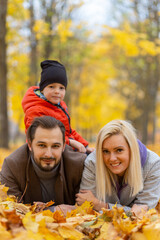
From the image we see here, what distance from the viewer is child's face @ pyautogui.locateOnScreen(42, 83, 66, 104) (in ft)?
10.9

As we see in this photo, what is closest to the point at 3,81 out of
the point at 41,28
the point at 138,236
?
the point at 41,28

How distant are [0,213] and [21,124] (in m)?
17.2

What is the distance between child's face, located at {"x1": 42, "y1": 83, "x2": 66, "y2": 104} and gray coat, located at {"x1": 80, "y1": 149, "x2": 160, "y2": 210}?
2.90 ft

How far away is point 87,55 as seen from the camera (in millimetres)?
12164

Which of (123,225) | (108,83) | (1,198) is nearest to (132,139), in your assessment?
(123,225)

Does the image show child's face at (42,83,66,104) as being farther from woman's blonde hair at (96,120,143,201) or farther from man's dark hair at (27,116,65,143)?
woman's blonde hair at (96,120,143,201)

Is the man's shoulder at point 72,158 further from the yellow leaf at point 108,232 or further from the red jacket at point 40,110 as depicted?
the yellow leaf at point 108,232

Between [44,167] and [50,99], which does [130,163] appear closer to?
[44,167]

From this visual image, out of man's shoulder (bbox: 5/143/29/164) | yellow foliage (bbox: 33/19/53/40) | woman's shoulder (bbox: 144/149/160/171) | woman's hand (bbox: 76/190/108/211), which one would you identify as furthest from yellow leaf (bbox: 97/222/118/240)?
yellow foliage (bbox: 33/19/53/40)

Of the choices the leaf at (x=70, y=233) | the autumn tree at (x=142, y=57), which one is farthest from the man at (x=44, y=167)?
the autumn tree at (x=142, y=57)

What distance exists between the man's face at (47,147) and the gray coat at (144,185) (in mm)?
380

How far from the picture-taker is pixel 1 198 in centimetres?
250

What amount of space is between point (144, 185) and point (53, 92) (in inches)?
59.6

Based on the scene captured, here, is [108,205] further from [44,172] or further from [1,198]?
[1,198]
